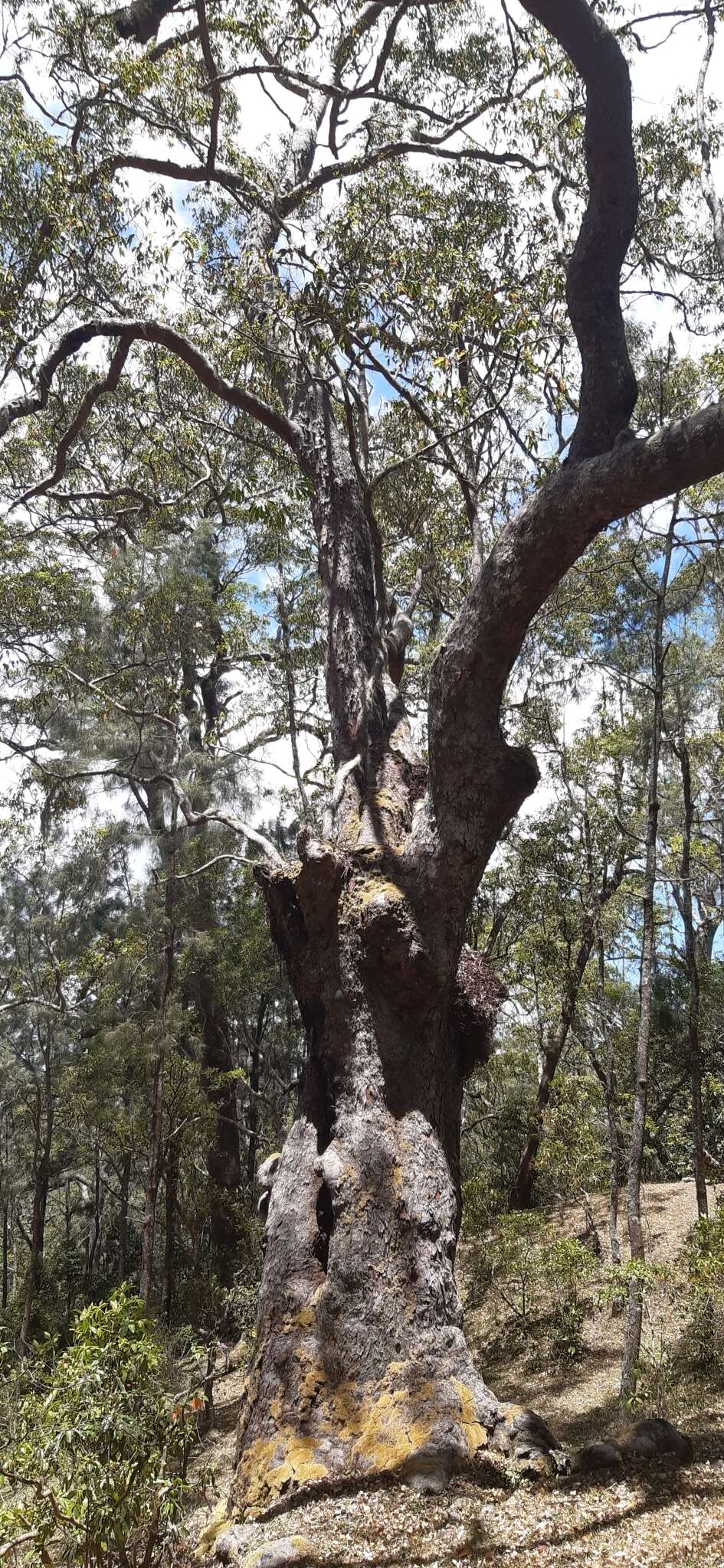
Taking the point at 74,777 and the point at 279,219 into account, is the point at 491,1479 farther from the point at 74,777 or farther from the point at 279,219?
the point at 279,219

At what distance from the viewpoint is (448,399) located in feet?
21.1

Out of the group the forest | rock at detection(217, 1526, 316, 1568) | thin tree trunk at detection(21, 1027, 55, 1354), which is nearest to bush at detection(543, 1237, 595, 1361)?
the forest

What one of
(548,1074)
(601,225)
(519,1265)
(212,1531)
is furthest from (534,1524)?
(548,1074)

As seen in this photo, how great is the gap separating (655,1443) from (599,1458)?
218 mm

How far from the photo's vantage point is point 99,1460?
116 inches

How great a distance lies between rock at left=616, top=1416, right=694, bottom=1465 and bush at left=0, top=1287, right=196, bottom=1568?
1.60 metres

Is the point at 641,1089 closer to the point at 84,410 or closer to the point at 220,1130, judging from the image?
the point at 84,410

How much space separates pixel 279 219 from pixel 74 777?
528cm

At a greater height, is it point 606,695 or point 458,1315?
point 606,695

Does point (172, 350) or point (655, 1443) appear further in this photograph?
point (172, 350)

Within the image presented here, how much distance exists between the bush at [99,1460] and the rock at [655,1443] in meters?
1.60

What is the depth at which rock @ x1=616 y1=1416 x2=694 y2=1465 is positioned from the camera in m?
3.39

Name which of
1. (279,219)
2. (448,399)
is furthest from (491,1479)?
(279,219)

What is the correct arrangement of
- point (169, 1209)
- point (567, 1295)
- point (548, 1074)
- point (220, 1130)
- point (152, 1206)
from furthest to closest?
point (220, 1130) < point (169, 1209) < point (548, 1074) < point (567, 1295) < point (152, 1206)
